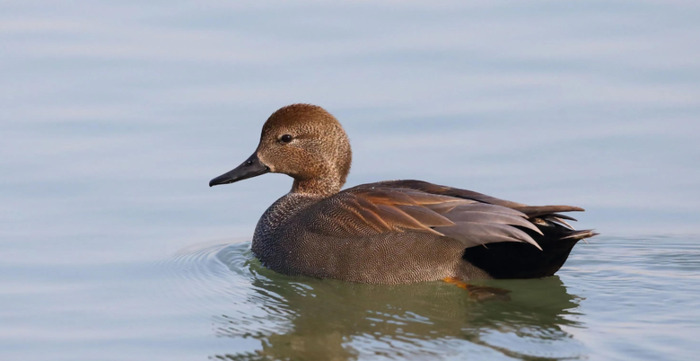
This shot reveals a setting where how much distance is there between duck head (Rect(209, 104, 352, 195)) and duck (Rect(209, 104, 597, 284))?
0.39 metres

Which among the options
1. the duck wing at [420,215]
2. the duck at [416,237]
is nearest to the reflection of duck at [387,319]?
the duck at [416,237]

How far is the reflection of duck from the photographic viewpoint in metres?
7.40

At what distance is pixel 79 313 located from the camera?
8.34 meters

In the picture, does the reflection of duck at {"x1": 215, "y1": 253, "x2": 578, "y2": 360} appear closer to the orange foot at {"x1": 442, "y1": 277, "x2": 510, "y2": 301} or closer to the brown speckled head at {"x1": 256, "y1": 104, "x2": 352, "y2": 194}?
the orange foot at {"x1": 442, "y1": 277, "x2": 510, "y2": 301}

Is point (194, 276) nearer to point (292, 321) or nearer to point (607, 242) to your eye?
point (292, 321)

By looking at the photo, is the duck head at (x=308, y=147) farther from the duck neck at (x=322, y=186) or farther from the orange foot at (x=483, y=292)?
the orange foot at (x=483, y=292)

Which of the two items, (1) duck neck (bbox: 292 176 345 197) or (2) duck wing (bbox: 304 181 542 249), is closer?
(2) duck wing (bbox: 304 181 542 249)

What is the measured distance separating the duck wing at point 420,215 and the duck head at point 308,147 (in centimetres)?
54

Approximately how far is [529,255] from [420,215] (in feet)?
2.68

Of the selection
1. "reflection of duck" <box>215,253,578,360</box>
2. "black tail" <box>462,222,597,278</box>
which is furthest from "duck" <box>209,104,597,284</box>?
"reflection of duck" <box>215,253,578,360</box>

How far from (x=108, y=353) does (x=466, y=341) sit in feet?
7.08

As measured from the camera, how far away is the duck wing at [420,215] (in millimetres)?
8594

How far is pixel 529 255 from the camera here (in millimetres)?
8750

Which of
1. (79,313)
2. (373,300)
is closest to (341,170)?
(373,300)
